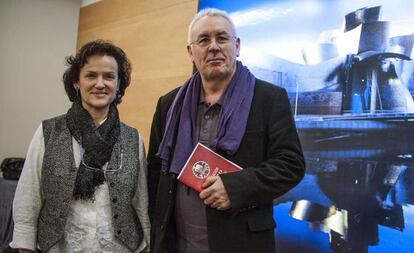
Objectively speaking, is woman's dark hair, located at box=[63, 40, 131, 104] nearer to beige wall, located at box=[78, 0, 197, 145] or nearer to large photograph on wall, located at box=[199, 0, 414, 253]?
large photograph on wall, located at box=[199, 0, 414, 253]

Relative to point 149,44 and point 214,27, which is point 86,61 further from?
point 149,44

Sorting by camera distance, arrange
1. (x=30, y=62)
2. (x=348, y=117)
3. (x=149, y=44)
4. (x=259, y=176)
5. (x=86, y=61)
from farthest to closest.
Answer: (x=30, y=62) < (x=149, y=44) < (x=348, y=117) < (x=86, y=61) < (x=259, y=176)

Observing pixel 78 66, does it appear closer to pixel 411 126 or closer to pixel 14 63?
pixel 411 126

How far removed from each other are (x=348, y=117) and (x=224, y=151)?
0.80 meters

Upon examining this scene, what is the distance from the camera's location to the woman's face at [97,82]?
4.14ft

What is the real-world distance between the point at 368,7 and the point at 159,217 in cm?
126

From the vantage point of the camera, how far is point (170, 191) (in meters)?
1.21

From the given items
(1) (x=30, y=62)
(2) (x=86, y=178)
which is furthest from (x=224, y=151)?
(1) (x=30, y=62)

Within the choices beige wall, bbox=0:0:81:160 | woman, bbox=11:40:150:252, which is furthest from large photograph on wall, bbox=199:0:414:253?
beige wall, bbox=0:0:81:160

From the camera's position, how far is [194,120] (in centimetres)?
123

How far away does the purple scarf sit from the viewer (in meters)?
1.11

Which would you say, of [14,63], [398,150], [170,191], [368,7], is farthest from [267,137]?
[14,63]

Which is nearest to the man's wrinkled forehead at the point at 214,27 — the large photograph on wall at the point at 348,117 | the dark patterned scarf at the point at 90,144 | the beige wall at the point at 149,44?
the dark patterned scarf at the point at 90,144

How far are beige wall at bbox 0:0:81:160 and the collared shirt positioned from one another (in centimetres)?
284
